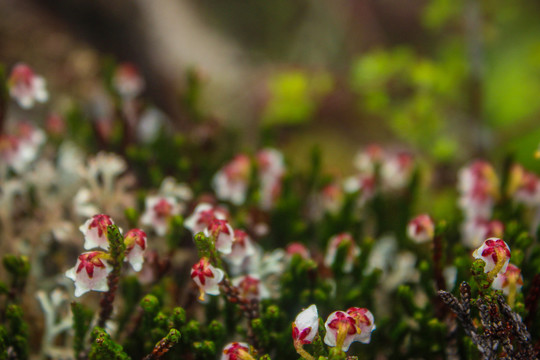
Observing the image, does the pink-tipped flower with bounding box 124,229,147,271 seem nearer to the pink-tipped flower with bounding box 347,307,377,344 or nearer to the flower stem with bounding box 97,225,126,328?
the flower stem with bounding box 97,225,126,328

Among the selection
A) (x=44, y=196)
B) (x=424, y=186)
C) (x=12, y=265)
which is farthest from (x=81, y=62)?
(x=424, y=186)

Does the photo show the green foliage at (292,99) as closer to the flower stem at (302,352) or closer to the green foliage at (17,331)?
the green foliage at (17,331)

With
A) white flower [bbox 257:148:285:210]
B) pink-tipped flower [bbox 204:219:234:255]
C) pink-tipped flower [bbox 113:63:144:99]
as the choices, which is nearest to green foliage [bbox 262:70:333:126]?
pink-tipped flower [bbox 113:63:144:99]

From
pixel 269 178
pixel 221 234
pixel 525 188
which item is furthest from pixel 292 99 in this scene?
pixel 221 234

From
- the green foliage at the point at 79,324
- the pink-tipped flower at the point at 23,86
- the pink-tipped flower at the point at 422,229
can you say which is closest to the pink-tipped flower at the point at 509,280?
the pink-tipped flower at the point at 422,229

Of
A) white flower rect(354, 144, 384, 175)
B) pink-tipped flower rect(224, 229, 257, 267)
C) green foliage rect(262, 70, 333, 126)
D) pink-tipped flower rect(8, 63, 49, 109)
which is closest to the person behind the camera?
pink-tipped flower rect(224, 229, 257, 267)

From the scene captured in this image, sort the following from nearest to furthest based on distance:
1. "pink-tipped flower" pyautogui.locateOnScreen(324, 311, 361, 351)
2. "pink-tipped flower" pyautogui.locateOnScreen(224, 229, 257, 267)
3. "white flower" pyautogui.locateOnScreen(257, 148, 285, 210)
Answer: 1. "pink-tipped flower" pyautogui.locateOnScreen(324, 311, 361, 351)
2. "pink-tipped flower" pyautogui.locateOnScreen(224, 229, 257, 267)
3. "white flower" pyautogui.locateOnScreen(257, 148, 285, 210)

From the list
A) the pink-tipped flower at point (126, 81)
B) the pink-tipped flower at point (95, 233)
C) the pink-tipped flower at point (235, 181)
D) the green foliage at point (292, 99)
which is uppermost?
the green foliage at point (292, 99)
